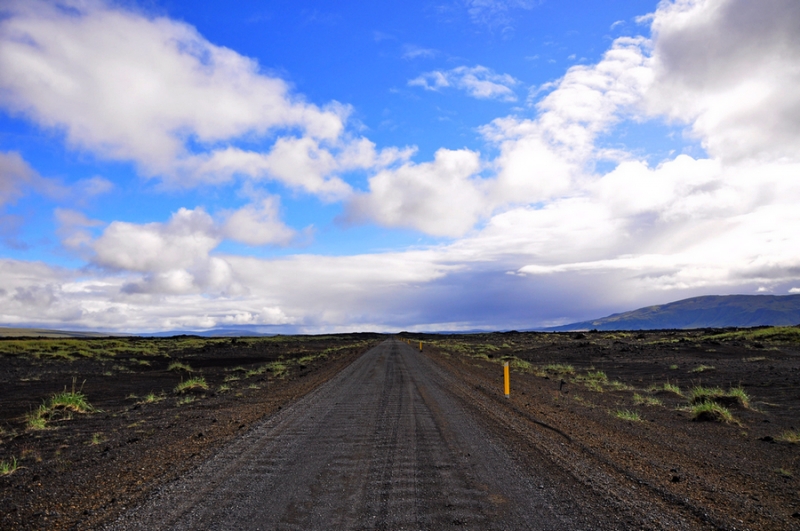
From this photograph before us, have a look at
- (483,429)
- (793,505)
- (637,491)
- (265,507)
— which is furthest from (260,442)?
(793,505)

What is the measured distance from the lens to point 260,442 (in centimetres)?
833

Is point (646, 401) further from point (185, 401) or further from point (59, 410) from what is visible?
point (59, 410)

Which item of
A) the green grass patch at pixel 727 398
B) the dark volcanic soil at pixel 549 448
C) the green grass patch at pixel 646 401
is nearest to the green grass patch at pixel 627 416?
the dark volcanic soil at pixel 549 448

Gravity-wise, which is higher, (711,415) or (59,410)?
(59,410)

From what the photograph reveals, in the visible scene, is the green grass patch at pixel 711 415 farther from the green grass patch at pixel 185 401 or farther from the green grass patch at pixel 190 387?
the green grass patch at pixel 190 387

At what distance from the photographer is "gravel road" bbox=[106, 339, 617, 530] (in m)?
4.78

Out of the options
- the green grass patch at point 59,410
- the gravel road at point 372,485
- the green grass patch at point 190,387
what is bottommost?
the green grass patch at point 190,387

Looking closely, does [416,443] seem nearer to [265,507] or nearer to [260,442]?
[260,442]

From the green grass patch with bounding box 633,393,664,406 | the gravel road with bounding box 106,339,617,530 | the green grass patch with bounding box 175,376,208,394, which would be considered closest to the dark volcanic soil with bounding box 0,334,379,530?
the green grass patch with bounding box 175,376,208,394

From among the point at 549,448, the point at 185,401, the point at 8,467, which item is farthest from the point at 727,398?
the point at 8,467

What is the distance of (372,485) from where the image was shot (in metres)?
5.87

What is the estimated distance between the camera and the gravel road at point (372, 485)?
4777 millimetres

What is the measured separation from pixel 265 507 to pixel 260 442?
11.1 feet

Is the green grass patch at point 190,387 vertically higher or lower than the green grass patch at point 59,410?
lower
